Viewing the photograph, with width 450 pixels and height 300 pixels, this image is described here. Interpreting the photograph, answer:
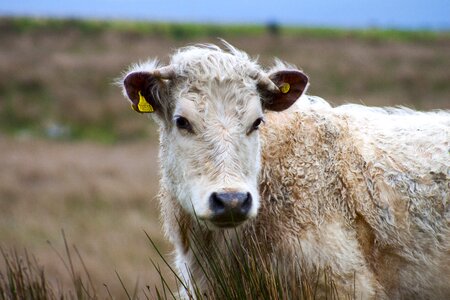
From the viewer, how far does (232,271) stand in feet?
17.3

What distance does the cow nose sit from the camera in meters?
4.90

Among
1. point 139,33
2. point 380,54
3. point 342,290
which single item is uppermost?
point 139,33

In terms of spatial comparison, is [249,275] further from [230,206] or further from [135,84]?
[135,84]

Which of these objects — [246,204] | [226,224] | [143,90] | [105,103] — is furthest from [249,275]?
[105,103]

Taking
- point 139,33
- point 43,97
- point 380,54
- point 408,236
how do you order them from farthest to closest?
point 139,33 < point 380,54 < point 43,97 < point 408,236

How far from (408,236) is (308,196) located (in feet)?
2.98

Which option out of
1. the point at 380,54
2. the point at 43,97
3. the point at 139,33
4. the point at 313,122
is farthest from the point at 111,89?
the point at 313,122

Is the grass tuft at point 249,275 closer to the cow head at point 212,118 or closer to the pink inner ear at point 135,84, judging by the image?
the cow head at point 212,118

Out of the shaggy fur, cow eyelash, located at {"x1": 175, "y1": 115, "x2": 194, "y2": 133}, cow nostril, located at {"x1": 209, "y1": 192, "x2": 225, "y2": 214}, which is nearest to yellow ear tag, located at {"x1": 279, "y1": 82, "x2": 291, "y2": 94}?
the shaggy fur

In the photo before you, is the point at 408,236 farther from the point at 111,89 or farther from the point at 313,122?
the point at 111,89

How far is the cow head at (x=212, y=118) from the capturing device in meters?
5.11

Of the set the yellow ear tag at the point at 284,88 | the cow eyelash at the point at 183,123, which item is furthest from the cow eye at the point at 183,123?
the yellow ear tag at the point at 284,88

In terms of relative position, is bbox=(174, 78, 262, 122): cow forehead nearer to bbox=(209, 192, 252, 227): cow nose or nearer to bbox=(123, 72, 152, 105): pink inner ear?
bbox=(123, 72, 152, 105): pink inner ear

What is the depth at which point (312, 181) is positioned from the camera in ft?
19.4
